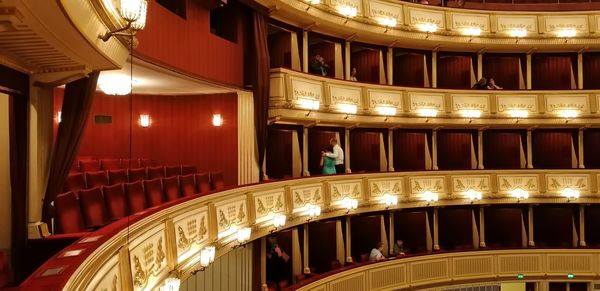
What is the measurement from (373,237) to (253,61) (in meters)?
5.47

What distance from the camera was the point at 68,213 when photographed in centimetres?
414

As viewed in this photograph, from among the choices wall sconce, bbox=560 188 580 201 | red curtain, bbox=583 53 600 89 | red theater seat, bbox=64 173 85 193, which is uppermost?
red curtain, bbox=583 53 600 89

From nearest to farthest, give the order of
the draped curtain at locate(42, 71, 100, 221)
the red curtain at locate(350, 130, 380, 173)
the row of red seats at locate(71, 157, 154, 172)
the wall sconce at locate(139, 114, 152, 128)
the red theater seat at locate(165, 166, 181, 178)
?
the draped curtain at locate(42, 71, 100, 221) → the row of red seats at locate(71, 157, 154, 172) → the red theater seat at locate(165, 166, 181, 178) → the wall sconce at locate(139, 114, 152, 128) → the red curtain at locate(350, 130, 380, 173)

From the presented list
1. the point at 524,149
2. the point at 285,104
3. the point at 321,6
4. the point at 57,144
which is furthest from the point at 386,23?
the point at 57,144

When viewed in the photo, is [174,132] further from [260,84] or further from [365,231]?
[365,231]

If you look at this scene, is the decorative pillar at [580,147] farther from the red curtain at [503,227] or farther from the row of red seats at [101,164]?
the row of red seats at [101,164]

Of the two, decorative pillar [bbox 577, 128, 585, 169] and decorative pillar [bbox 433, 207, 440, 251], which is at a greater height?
decorative pillar [bbox 577, 128, 585, 169]

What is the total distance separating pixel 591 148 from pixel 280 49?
27.9 feet

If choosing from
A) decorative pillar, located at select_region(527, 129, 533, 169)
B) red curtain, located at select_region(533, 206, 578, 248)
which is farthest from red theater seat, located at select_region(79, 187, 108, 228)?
red curtain, located at select_region(533, 206, 578, 248)

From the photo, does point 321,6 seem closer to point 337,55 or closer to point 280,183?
point 337,55

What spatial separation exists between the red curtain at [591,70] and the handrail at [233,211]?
266 centimetres

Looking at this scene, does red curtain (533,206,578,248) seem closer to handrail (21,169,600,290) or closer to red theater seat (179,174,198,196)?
handrail (21,169,600,290)

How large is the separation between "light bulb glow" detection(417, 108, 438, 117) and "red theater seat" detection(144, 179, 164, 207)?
742cm

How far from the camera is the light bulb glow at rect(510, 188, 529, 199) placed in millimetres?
12133
